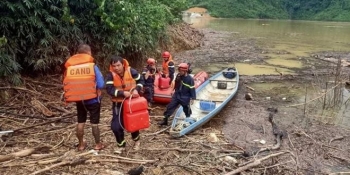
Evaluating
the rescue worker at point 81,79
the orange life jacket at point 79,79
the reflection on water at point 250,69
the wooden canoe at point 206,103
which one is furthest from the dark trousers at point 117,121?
the reflection on water at point 250,69

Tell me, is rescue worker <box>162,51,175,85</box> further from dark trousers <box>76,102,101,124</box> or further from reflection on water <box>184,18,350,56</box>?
reflection on water <box>184,18,350,56</box>

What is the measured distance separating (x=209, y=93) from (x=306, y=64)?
30.4 feet

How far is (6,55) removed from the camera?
6.77 metres

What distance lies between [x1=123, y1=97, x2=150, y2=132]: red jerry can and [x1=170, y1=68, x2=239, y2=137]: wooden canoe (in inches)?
55.8

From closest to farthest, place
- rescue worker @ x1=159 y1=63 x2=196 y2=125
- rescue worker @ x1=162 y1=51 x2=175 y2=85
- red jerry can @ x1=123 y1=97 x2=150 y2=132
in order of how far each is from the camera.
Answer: red jerry can @ x1=123 y1=97 x2=150 y2=132 → rescue worker @ x1=159 y1=63 x2=196 y2=125 → rescue worker @ x1=162 y1=51 x2=175 y2=85

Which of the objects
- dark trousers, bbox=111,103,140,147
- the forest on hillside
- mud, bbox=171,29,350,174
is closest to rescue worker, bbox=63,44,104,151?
dark trousers, bbox=111,103,140,147

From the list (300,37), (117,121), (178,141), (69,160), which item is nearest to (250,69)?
(178,141)

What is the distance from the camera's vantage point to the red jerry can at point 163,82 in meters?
8.97

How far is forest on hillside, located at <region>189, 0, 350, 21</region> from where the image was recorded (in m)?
72.5

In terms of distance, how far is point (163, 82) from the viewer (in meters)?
8.98

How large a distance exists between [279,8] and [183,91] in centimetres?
7919

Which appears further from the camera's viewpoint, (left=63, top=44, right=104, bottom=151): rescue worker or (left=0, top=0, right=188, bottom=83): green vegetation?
(left=0, top=0, right=188, bottom=83): green vegetation

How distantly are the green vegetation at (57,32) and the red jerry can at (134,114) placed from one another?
2.72m

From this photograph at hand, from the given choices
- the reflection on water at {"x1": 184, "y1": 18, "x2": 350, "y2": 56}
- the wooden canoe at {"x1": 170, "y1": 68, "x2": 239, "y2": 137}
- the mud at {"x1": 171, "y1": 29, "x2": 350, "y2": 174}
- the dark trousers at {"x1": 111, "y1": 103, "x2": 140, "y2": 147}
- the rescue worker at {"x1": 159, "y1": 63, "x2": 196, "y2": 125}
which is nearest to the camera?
the dark trousers at {"x1": 111, "y1": 103, "x2": 140, "y2": 147}
